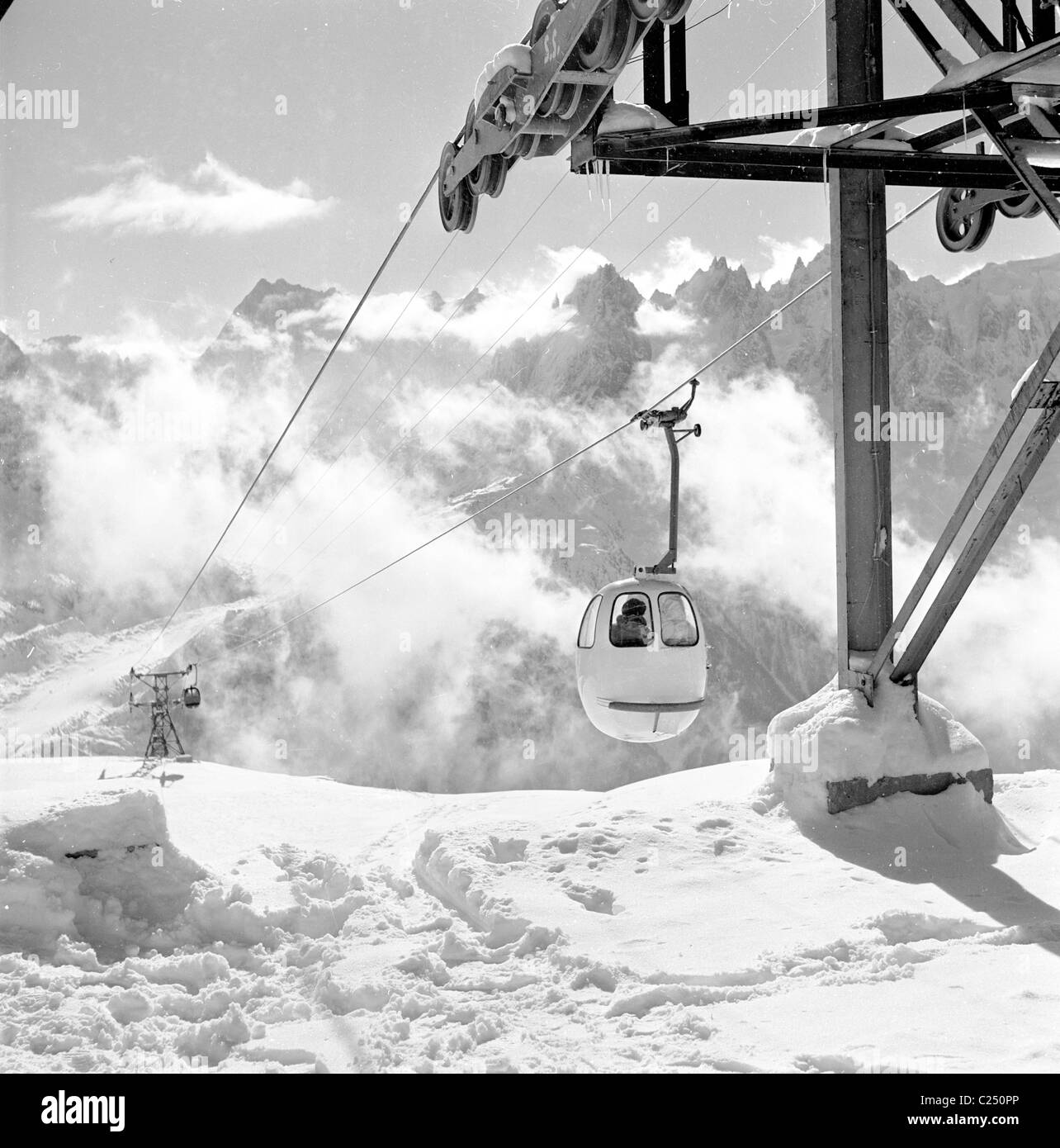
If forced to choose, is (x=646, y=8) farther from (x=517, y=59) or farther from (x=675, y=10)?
(x=517, y=59)

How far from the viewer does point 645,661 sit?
25.8 feet

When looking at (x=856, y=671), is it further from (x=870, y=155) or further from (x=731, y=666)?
(x=731, y=666)

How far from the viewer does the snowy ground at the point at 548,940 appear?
4988 mm

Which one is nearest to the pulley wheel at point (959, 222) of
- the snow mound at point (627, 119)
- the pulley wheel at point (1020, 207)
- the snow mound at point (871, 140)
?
the pulley wheel at point (1020, 207)

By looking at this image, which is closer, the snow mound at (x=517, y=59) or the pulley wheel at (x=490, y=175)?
the snow mound at (x=517, y=59)

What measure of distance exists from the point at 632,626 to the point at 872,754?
2653mm

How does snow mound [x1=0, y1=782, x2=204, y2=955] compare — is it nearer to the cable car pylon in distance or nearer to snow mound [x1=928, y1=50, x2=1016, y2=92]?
the cable car pylon in distance

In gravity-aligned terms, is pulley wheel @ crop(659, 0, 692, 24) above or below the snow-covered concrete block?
above

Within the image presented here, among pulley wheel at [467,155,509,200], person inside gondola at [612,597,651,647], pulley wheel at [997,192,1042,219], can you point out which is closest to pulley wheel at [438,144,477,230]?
pulley wheel at [467,155,509,200]

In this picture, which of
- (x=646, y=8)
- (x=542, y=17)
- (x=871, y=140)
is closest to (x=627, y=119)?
(x=542, y=17)

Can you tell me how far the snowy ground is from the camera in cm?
499

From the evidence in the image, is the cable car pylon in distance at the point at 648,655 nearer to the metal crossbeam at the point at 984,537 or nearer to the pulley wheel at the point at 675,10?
the metal crossbeam at the point at 984,537

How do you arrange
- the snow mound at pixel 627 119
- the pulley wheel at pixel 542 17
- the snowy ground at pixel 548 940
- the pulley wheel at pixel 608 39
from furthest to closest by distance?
the snow mound at pixel 627 119 < the pulley wheel at pixel 542 17 < the snowy ground at pixel 548 940 < the pulley wheel at pixel 608 39
